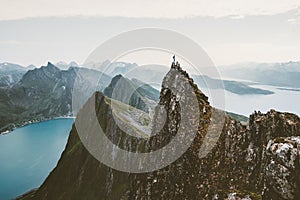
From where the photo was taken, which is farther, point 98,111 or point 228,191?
point 98,111

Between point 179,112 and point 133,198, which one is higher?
point 179,112

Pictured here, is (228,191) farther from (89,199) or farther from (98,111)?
(98,111)

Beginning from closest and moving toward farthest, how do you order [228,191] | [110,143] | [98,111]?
[228,191], [110,143], [98,111]

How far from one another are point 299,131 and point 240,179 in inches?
428

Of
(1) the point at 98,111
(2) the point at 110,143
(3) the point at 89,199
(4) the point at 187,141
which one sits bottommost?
(3) the point at 89,199

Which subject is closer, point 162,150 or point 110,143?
point 162,150

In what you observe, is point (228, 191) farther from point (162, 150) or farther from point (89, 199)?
point (89, 199)

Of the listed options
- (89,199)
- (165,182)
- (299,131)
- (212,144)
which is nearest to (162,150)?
(165,182)

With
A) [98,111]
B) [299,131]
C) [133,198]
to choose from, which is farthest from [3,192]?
[299,131]

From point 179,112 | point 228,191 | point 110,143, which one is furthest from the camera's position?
point 110,143

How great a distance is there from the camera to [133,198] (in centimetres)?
5722

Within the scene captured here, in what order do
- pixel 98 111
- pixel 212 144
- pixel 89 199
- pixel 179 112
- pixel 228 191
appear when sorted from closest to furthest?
pixel 228 191 < pixel 212 144 < pixel 179 112 < pixel 89 199 < pixel 98 111

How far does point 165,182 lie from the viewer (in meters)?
50.7

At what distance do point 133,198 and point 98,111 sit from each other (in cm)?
12428
